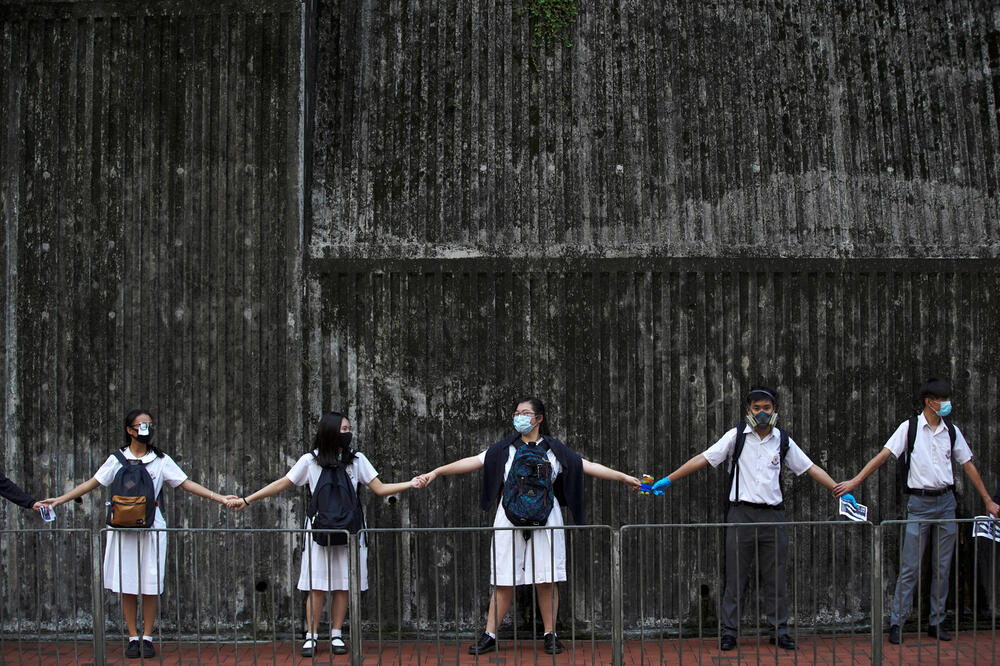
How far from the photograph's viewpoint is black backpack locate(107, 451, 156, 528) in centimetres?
833

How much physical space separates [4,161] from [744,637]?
721 centimetres

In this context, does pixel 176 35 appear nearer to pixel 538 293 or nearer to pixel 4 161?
pixel 4 161

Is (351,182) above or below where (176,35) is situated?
below

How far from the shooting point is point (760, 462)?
8633 mm

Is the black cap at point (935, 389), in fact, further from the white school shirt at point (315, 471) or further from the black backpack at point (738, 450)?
the white school shirt at point (315, 471)

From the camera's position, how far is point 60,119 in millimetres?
9445

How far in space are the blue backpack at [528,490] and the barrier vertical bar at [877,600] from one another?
2.29 metres

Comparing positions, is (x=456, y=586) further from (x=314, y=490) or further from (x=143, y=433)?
(x=143, y=433)

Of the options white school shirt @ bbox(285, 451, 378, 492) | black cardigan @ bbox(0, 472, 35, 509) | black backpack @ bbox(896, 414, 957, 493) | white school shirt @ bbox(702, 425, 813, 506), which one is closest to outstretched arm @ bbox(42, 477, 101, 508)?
black cardigan @ bbox(0, 472, 35, 509)

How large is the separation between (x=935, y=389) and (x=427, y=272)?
4.10 metres

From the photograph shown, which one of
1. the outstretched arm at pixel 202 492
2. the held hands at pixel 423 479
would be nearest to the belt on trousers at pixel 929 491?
the held hands at pixel 423 479

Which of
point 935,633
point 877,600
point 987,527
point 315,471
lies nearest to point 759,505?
point 877,600

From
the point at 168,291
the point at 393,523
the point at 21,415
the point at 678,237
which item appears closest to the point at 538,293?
the point at 678,237

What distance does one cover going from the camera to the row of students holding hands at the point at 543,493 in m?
8.32
